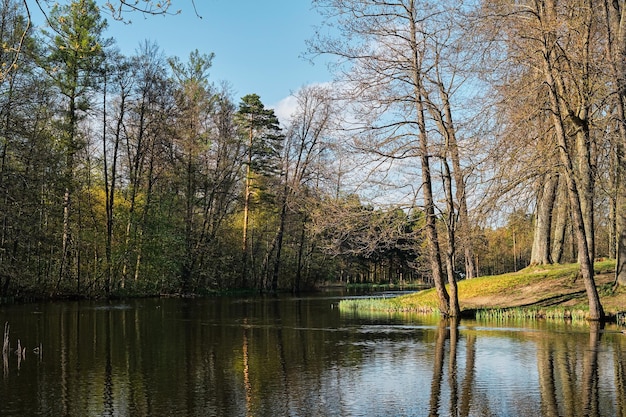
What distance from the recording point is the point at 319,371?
10430 millimetres

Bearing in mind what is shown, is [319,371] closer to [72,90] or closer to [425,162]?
[425,162]

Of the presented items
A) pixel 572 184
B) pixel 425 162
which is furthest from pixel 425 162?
pixel 572 184

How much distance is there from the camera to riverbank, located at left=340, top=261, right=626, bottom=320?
18.1m

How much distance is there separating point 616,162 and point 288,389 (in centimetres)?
1388

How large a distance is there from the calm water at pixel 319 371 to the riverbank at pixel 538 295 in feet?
7.56

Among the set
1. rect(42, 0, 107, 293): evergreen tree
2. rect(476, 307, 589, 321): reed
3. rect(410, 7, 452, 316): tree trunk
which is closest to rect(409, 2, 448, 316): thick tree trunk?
rect(410, 7, 452, 316): tree trunk

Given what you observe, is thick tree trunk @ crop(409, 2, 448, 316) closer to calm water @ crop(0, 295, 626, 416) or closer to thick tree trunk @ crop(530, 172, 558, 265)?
calm water @ crop(0, 295, 626, 416)

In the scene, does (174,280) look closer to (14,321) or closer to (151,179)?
(151,179)

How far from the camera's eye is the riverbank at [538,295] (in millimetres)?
18062

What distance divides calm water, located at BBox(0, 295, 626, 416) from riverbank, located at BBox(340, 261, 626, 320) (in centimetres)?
230

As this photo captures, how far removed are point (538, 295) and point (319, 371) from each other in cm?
1183

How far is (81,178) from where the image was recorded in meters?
36.3

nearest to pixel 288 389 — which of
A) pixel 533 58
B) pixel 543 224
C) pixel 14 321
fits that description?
pixel 533 58

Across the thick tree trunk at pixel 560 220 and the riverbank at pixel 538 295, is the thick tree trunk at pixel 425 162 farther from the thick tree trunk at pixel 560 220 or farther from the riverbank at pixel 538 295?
the thick tree trunk at pixel 560 220
